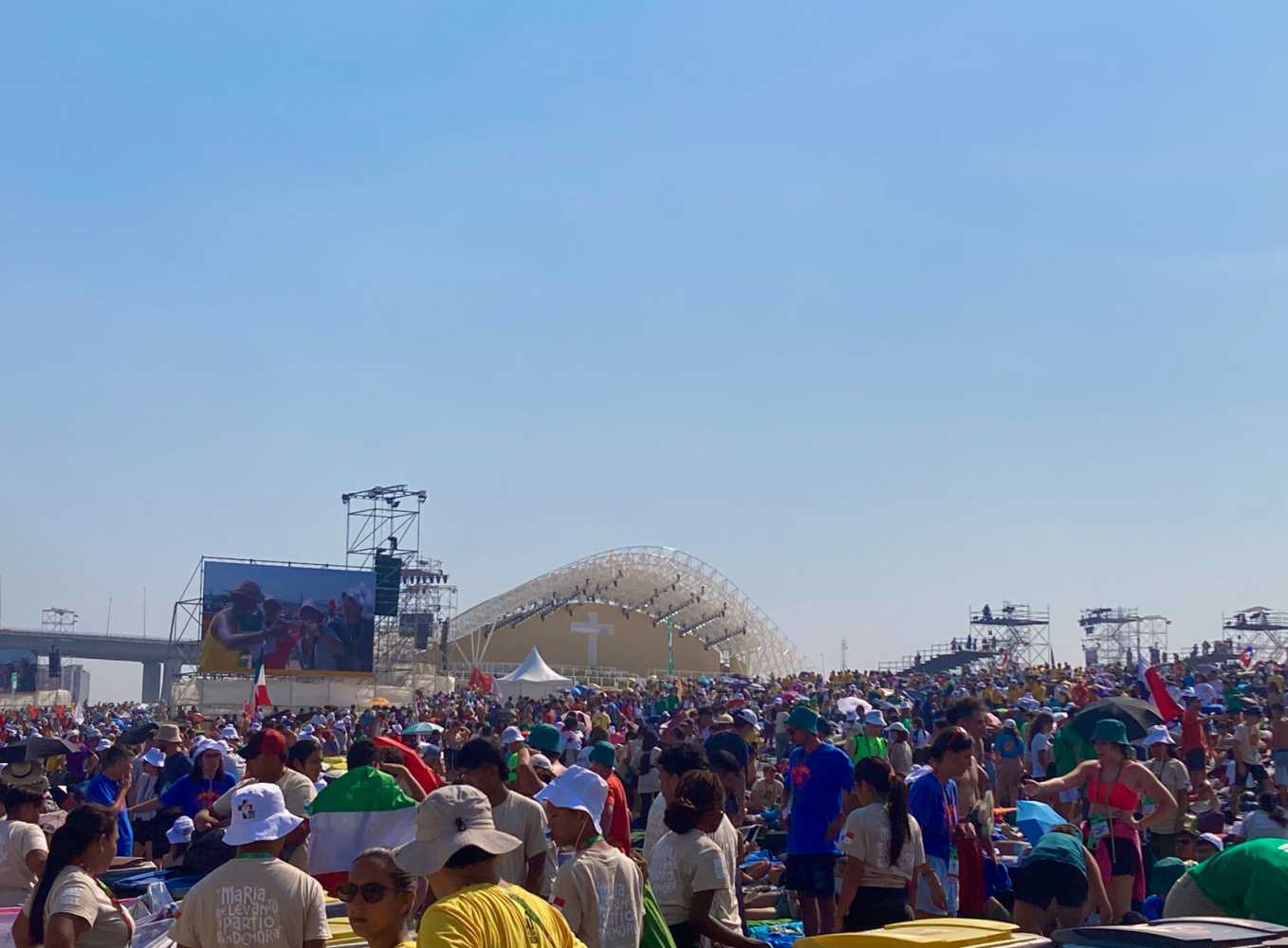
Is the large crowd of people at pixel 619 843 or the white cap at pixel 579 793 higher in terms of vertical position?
the white cap at pixel 579 793

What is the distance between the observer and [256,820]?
4.45m

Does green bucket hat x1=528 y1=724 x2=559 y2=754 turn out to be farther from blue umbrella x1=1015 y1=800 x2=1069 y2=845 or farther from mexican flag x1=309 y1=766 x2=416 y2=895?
blue umbrella x1=1015 y1=800 x2=1069 y2=845

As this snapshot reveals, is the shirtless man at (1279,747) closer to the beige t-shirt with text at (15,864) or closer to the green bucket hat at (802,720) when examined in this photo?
the green bucket hat at (802,720)

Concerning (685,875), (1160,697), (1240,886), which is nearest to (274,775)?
(685,875)

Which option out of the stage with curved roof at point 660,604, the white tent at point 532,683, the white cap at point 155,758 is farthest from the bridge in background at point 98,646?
the white cap at point 155,758

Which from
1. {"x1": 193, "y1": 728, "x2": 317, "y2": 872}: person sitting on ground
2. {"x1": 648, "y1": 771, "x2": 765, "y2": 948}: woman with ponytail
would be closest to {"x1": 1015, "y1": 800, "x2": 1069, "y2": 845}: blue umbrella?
{"x1": 648, "y1": 771, "x2": 765, "y2": 948}: woman with ponytail

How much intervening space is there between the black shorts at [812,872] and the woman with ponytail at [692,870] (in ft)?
8.98

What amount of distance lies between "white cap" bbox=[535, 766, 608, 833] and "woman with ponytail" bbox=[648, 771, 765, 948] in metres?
0.97

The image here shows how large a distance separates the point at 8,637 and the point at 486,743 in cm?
9195

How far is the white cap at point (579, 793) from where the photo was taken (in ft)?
15.2

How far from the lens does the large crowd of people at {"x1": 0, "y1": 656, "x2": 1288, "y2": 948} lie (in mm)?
4328

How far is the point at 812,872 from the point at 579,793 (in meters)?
4.10

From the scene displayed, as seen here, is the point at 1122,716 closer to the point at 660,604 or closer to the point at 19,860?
the point at 19,860

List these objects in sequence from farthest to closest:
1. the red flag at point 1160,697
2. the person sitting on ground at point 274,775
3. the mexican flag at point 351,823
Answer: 1. the red flag at point 1160,697
2. the person sitting on ground at point 274,775
3. the mexican flag at point 351,823
